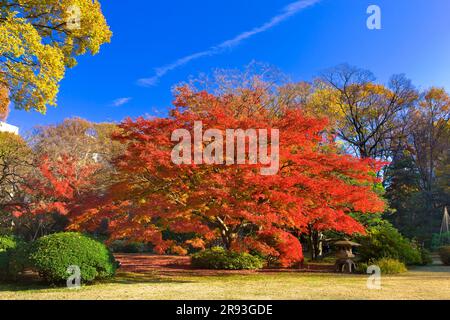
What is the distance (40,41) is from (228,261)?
8511mm

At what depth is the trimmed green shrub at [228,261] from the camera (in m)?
12.4

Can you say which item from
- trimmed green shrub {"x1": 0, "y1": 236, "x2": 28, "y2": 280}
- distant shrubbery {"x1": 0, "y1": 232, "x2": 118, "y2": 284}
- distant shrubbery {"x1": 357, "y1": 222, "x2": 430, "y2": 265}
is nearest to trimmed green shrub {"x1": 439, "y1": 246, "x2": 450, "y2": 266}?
distant shrubbery {"x1": 357, "y1": 222, "x2": 430, "y2": 265}

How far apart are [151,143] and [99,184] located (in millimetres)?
13216

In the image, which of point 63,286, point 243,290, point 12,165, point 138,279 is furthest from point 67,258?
point 12,165

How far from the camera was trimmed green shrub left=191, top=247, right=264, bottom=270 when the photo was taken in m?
12.4

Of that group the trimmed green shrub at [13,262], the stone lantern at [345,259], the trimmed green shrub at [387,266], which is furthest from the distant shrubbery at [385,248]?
the trimmed green shrub at [13,262]

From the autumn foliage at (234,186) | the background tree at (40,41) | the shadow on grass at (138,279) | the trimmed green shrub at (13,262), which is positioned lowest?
the shadow on grass at (138,279)

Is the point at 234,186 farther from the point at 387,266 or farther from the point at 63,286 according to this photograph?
the point at 387,266

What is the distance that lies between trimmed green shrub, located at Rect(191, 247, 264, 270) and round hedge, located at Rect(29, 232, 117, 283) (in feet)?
14.5

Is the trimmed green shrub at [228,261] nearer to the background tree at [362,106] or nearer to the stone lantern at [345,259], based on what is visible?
the stone lantern at [345,259]

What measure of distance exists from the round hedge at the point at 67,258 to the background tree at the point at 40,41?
335 cm
